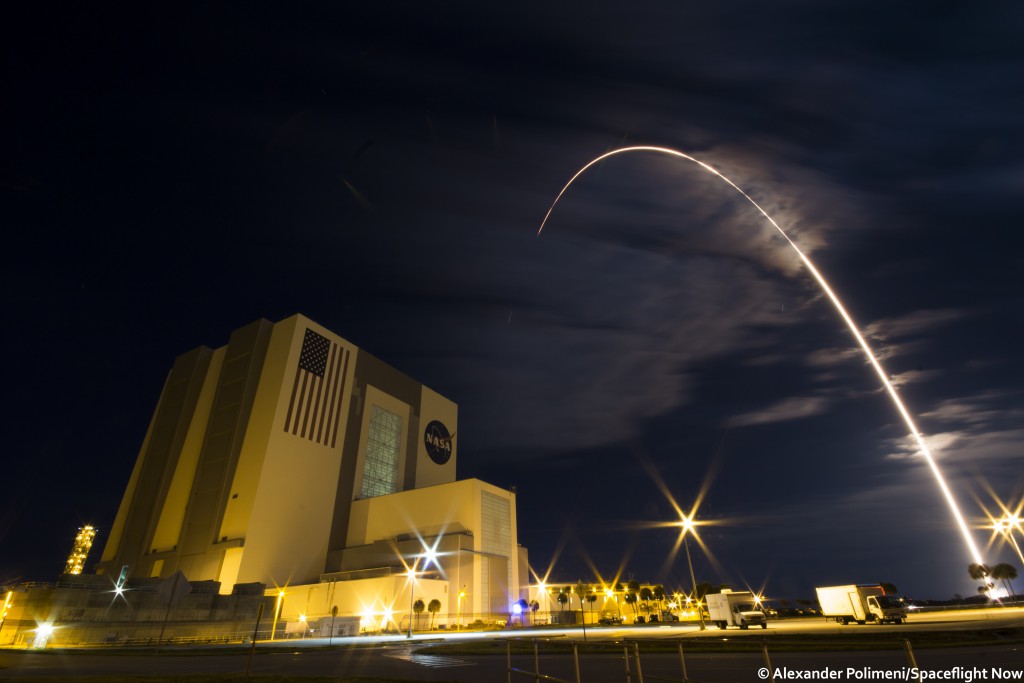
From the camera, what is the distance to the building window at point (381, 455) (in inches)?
3260

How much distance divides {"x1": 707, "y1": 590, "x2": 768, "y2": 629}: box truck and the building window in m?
60.7

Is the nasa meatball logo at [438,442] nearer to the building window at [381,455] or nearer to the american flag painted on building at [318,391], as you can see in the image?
the building window at [381,455]

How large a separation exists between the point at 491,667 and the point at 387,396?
249 ft

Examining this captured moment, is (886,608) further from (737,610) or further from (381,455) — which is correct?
(381,455)

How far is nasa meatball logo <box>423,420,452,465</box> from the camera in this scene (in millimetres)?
96375

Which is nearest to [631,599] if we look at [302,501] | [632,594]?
[632,594]

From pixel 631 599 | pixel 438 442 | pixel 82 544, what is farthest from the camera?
pixel 82 544

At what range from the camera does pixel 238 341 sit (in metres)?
80.0

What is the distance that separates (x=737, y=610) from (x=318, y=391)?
62338 mm

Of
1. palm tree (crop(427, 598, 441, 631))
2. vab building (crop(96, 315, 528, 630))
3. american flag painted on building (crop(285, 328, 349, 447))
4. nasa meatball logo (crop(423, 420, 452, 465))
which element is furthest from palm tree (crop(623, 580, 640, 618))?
american flag painted on building (crop(285, 328, 349, 447))

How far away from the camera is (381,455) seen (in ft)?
282

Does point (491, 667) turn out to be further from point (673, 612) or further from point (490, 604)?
point (673, 612)

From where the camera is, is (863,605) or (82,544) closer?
(863,605)

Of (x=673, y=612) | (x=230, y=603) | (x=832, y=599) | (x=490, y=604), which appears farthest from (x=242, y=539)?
(x=673, y=612)
